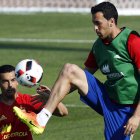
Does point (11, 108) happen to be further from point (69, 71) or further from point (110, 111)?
point (110, 111)

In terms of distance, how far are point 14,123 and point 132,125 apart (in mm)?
1808

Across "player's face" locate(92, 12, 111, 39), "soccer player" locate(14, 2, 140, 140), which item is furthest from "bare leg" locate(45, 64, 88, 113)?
"player's face" locate(92, 12, 111, 39)

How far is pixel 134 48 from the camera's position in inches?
400

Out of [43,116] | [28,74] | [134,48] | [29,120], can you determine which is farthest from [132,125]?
[28,74]

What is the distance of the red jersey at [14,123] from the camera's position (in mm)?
10844

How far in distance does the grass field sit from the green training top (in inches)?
107

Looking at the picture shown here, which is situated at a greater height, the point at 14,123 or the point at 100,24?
the point at 100,24

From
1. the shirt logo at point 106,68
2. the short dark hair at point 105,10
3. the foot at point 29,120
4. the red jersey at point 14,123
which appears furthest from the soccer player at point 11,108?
the short dark hair at point 105,10

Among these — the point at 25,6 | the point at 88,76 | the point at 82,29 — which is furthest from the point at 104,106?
the point at 25,6

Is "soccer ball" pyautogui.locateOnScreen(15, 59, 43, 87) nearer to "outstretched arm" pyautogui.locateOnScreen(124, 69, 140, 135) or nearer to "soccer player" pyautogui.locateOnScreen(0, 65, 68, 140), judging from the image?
"soccer player" pyautogui.locateOnScreen(0, 65, 68, 140)

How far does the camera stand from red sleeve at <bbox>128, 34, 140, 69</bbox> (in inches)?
399

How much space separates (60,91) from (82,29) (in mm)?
17440

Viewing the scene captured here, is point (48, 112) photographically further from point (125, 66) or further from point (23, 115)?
point (125, 66)

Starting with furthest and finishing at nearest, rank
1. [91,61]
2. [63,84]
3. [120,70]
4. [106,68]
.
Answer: [91,61]
[106,68]
[120,70]
[63,84]
